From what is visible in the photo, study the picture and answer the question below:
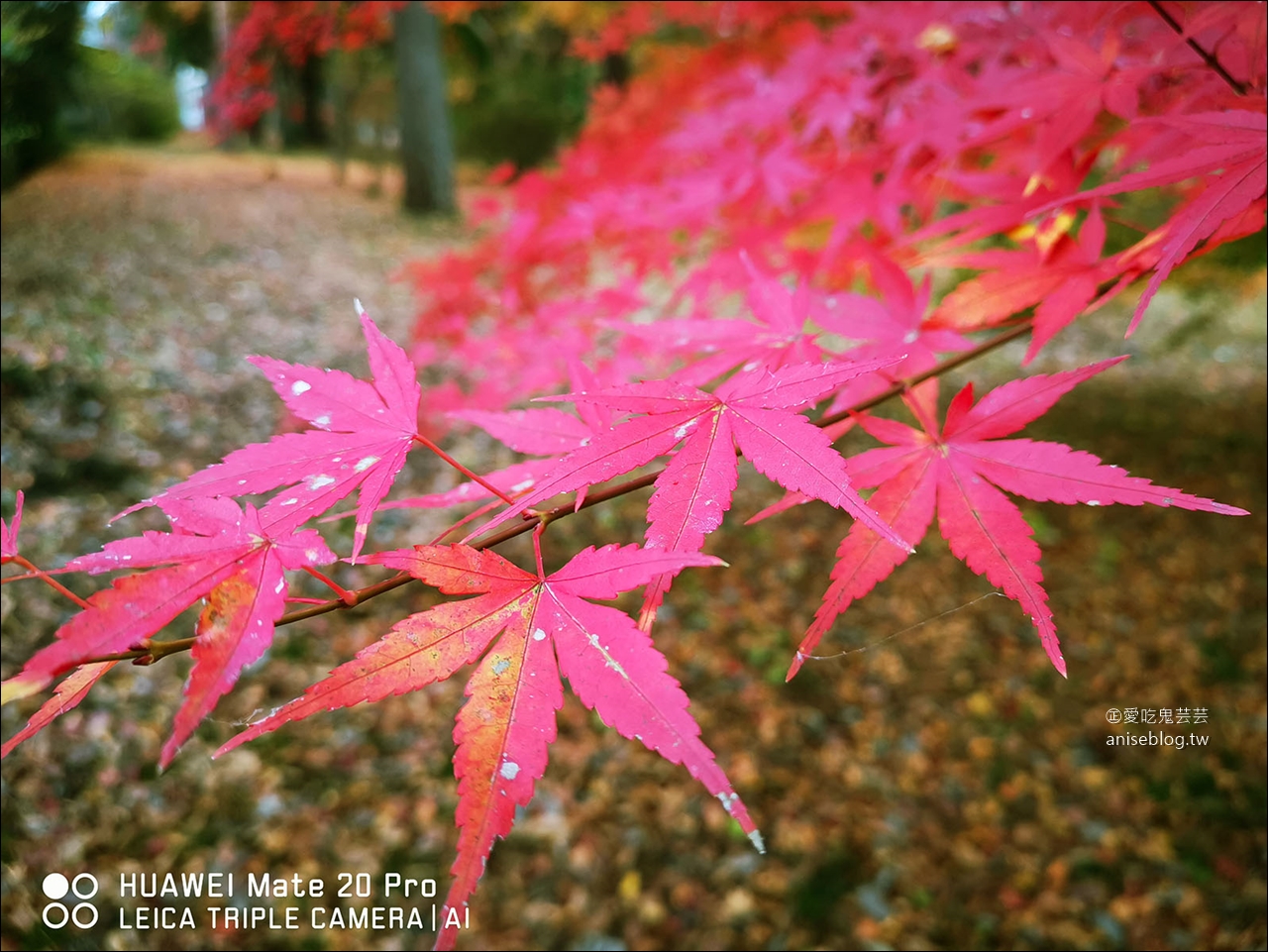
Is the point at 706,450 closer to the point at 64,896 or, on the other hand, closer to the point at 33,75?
the point at 64,896

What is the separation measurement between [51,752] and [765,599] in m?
3.18

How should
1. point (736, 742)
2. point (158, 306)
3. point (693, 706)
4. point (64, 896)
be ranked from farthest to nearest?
1. point (158, 306)
2. point (693, 706)
3. point (736, 742)
4. point (64, 896)

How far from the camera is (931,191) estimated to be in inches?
78.0

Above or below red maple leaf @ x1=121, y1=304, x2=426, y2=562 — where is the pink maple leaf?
below

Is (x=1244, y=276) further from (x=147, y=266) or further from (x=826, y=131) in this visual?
(x=147, y=266)

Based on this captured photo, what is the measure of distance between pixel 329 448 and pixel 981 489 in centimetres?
71

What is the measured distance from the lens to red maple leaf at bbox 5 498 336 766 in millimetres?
509

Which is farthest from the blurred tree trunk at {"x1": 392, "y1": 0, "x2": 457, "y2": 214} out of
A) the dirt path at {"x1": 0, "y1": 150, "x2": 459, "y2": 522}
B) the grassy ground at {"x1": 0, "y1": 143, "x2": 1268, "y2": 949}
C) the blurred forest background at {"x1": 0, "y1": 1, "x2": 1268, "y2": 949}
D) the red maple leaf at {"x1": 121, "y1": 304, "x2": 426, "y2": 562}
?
the red maple leaf at {"x1": 121, "y1": 304, "x2": 426, "y2": 562}

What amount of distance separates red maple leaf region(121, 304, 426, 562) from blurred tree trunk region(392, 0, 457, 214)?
7.19m

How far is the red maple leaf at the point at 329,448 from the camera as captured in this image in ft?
2.23

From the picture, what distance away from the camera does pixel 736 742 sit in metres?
3.15

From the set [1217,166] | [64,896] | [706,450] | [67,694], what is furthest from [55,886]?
[1217,166]

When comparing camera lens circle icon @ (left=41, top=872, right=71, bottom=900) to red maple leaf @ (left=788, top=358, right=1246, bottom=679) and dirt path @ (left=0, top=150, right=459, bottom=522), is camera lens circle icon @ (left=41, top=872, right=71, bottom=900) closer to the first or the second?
dirt path @ (left=0, top=150, right=459, bottom=522)

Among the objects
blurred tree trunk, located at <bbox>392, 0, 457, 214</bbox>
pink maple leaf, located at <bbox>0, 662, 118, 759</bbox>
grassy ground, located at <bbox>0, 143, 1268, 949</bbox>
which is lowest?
grassy ground, located at <bbox>0, 143, 1268, 949</bbox>
